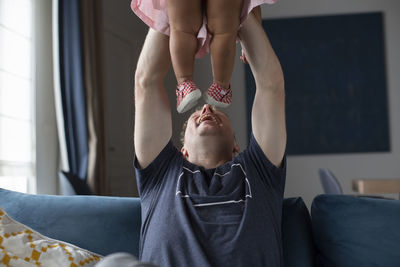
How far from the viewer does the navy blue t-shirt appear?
1473 millimetres

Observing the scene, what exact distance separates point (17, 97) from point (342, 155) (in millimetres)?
4007

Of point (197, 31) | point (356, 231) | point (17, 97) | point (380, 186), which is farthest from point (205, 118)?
point (380, 186)

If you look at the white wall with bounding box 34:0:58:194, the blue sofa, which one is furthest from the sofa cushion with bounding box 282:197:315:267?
the white wall with bounding box 34:0:58:194

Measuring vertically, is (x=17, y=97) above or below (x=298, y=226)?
above

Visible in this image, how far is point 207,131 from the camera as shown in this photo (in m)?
1.81

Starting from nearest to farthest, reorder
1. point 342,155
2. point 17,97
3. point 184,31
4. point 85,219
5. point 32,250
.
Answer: point 32,250, point 184,31, point 85,219, point 17,97, point 342,155

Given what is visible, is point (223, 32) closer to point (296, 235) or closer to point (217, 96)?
point (217, 96)

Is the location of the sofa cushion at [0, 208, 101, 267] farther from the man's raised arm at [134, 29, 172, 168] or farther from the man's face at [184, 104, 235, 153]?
the man's face at [184, 104, 235, 153]

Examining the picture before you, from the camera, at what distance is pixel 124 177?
4980 mm

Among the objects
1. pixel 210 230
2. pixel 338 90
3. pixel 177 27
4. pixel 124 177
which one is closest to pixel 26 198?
pixel 210 230

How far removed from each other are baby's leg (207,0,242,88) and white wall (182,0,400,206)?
439 centimetres

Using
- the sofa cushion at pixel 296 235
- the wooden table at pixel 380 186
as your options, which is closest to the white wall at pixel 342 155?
the wooden table at pixel 380 186

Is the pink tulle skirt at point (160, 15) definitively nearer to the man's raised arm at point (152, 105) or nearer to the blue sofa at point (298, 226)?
the man's raised arm at point (152, 105)

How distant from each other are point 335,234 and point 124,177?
3563mm
